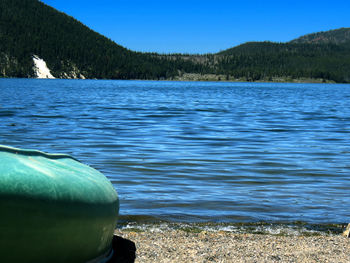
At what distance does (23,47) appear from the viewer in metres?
198

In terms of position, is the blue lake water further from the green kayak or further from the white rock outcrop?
the white rock outcrop

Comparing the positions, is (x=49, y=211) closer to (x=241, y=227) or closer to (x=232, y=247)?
(x=232, y=247)

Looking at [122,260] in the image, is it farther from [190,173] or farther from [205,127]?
[205,127]

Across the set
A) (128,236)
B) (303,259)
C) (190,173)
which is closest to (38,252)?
(128,236)

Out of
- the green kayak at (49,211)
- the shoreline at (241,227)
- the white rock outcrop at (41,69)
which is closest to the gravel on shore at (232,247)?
the shoreline at (241,227)

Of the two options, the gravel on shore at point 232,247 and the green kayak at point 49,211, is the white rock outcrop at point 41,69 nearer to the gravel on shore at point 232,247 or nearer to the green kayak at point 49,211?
the gravel on shore at point 232,247

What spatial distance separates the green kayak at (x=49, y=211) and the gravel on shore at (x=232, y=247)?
0.87m

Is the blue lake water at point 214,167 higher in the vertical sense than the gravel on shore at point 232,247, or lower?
lower

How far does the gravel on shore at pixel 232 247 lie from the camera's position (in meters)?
5.48

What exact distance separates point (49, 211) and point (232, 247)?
2447mm

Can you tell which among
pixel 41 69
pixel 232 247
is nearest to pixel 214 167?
pixel 232 247

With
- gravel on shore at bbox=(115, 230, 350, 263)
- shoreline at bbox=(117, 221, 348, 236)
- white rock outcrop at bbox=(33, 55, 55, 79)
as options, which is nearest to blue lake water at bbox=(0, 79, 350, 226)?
shoreline at bbox=(117, 221, 348, 236)

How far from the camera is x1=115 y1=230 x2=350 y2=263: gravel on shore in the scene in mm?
5480

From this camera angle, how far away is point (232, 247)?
5902 millimetres
